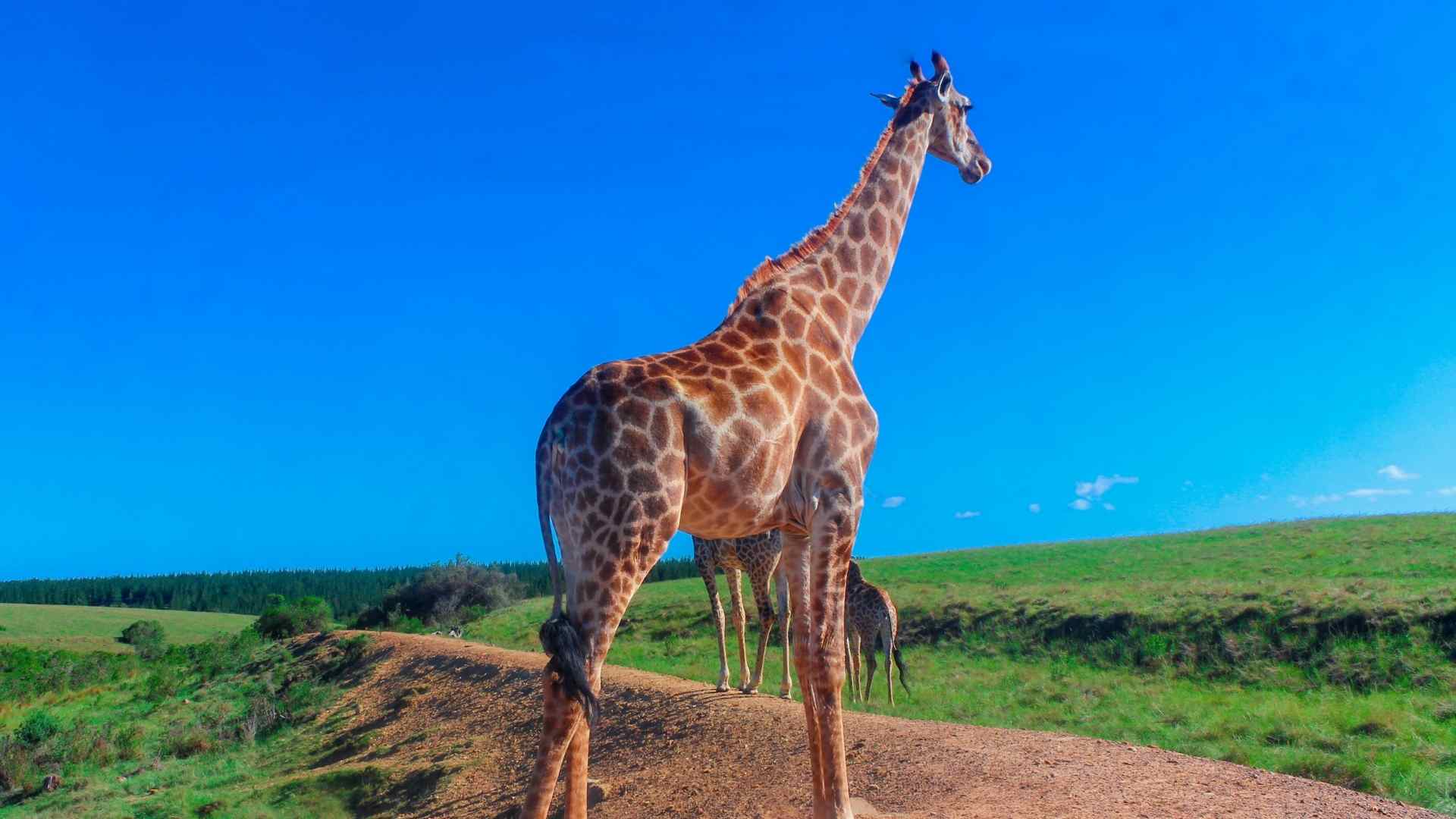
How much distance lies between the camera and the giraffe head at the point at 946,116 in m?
9.20

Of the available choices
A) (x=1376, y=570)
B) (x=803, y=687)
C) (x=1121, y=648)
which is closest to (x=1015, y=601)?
(x=1121, y=648)

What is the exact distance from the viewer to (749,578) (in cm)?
1552

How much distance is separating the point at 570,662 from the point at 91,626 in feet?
254

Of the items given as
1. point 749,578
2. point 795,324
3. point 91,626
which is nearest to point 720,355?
point 795,324

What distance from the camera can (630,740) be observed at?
12367mm

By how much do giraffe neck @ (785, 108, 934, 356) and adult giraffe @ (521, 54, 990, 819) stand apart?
2 centimetres

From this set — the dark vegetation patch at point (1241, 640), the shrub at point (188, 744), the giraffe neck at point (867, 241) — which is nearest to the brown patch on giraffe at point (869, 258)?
the giraffe neck at point (867, 241)

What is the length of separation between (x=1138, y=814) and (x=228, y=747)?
20525mm

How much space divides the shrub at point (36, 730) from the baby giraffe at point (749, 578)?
17.0 m

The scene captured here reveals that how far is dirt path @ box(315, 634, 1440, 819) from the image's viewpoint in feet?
26.2

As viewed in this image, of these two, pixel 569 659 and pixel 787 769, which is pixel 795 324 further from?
pixel 787 769

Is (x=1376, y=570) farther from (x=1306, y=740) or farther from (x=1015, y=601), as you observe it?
(x=1306, y=740)

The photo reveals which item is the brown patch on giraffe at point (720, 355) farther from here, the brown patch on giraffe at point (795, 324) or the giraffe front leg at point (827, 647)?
the giraffe front leg at point (827, 647)

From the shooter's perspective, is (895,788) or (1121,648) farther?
(1121,648)
